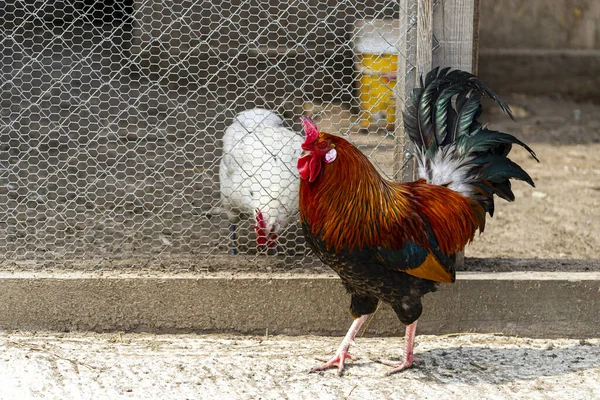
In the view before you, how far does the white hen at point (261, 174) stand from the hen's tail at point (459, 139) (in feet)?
2.44

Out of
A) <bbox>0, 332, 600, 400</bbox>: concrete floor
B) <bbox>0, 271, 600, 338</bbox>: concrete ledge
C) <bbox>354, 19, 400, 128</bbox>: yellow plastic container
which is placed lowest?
<bbox>0, 332, 600, 400</bbox>: concrete floor

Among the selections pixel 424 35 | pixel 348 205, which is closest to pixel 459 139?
pixel 424 35

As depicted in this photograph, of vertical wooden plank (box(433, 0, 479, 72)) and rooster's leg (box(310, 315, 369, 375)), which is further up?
vertical wooden plank (box(433, 0, 479, 72))

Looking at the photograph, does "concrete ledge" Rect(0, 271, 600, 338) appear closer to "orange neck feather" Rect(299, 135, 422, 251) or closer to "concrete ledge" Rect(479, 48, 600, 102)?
"orange neck feather" Rect(299, 135, 422, 251)

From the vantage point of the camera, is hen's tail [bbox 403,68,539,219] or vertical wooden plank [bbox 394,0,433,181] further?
vertical wooden plank [bbox 394,0,433,181]

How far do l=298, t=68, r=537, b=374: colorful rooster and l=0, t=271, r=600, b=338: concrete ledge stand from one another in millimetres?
322

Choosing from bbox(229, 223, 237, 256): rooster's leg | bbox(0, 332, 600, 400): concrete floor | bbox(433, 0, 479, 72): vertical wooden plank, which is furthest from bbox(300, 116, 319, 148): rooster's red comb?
bbox(229, 223, 237, 256): rooster's leg

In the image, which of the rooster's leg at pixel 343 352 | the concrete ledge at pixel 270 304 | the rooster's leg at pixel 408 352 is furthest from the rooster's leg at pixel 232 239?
the rooster's leg at pixel 408 352

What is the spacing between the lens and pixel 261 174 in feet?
12.8

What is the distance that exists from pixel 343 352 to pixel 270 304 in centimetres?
→ 47

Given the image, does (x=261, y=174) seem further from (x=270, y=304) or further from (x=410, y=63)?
(x=410, y=63)

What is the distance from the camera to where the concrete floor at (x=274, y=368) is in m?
3.04

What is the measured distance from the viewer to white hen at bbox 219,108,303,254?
150 inches

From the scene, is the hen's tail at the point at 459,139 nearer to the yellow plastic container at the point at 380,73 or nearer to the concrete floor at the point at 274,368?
the yellow plastic container at the point at 380,73
